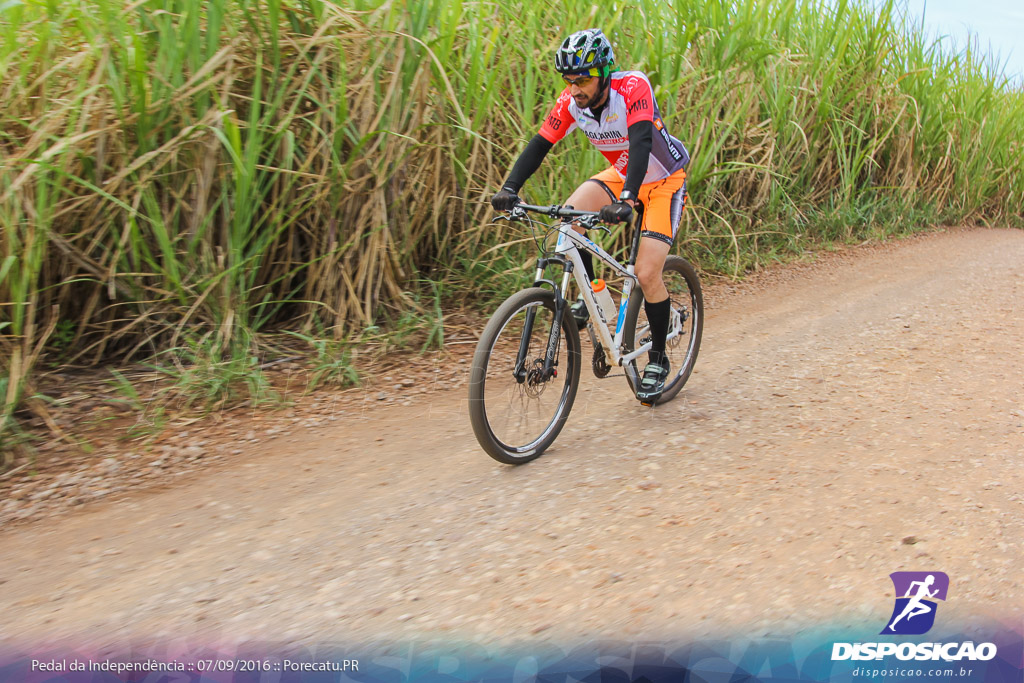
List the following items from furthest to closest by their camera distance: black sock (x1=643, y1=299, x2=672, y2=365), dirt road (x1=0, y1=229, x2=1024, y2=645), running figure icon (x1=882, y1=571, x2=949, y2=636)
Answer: black sock (x1=643, y1=299, x2=672, y2=365)
dirt road (x1=0, y1=229, x2=1024, y2=645)
running figure icon (x1=882, y1=571, x2=949, y2=636)

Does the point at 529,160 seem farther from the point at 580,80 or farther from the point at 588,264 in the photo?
the point at 588,264

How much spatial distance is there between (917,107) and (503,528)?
31.1ft

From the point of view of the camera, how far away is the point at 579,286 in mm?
3938

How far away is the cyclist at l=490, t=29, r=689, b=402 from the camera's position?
3654 mm

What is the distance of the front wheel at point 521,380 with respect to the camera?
3.46 metres

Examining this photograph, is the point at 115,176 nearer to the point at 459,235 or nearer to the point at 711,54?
the point at 459,235

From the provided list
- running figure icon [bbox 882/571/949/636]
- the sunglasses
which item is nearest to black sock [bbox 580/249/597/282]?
the sunglasses

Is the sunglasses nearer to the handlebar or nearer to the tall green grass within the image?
the handlebar

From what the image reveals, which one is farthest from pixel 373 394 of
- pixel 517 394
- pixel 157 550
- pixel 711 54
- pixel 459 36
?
pixel 711 54

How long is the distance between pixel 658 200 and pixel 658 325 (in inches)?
27.3

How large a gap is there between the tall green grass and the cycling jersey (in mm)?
1381

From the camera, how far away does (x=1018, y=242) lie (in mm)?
10430

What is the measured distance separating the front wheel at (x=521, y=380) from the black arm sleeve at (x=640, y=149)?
712 millimetres

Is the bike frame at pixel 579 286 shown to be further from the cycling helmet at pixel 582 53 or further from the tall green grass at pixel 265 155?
the tall green grass at pixel 265 155
